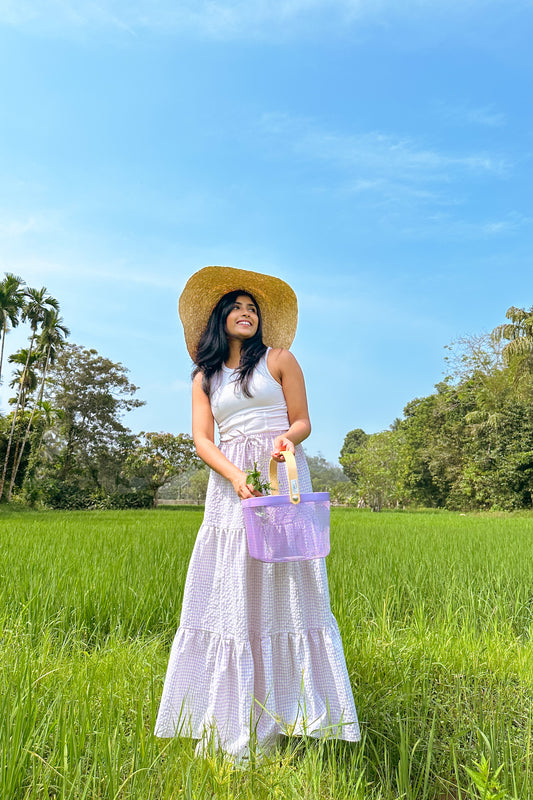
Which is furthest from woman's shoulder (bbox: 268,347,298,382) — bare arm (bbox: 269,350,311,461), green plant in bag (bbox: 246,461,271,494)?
green plant in bag (bbox: 246,461,271,494)

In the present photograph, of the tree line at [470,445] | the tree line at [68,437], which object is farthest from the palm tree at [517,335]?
the tree line at [68,437]

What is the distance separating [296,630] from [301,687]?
6.1 inches

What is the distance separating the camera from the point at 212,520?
6.00 feet

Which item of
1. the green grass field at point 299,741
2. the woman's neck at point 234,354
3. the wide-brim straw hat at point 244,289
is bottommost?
the green grass field at point 299,741

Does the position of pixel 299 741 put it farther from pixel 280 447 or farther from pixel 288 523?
pixel 280 447

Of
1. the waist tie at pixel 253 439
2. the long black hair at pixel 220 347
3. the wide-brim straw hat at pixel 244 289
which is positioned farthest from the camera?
the wide-brim straw hat at pixel 244 289

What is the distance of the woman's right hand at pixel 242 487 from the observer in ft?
5.40

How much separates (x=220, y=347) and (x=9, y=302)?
2231 cm

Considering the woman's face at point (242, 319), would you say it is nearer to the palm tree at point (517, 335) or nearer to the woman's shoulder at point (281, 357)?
the woman's shoulder at point (281, 357)

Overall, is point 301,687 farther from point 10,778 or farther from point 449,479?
point 449,479

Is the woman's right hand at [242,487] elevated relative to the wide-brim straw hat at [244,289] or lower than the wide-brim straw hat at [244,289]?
lower

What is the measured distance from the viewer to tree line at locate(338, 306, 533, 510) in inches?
733

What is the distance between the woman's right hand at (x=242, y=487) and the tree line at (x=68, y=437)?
21.3 m

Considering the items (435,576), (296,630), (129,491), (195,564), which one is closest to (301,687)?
(296,630)
